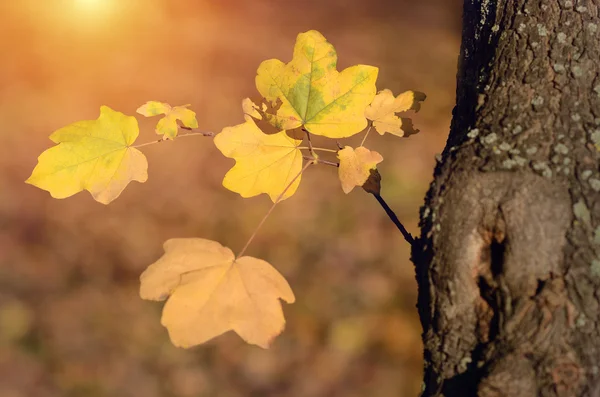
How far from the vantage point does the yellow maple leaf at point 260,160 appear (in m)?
0.85

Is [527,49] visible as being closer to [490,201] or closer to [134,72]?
[490,201]

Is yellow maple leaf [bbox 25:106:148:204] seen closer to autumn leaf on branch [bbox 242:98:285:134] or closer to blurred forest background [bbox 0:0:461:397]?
autumn leaf on branch [bbox 242:98:285:134]

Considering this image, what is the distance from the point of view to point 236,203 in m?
2.55

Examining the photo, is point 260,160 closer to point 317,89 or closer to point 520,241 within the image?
point 317,89

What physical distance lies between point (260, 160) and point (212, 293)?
0.79 feet

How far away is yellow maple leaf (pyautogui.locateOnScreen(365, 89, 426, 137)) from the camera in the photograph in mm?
925

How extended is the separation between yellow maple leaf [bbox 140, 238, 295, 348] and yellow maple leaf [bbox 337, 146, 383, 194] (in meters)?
0.19

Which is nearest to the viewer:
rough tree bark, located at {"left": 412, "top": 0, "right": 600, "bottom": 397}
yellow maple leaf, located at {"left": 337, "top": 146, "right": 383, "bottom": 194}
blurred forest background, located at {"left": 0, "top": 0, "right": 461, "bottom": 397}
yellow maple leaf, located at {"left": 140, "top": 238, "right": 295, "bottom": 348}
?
rough tree bark, located at {"left": 412, "top": 0, "right": 600, "bottom": 397}

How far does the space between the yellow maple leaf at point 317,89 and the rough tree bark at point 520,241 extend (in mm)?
182

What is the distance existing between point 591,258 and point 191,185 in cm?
219

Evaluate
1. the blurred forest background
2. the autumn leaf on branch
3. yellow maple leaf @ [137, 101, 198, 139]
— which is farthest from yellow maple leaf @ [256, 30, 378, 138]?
the blurred forest background

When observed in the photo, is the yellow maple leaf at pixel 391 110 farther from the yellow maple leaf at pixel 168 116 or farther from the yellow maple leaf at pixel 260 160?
the yellow maple leaf at pixel 168 116

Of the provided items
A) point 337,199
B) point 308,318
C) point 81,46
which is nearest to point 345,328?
point 308,318

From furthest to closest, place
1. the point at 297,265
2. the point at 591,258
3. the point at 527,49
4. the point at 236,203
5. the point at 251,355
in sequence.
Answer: the point at 236,203 < the point at 297,265 < the point at 251,355 < the point at 527,49 < the point at 591,258
